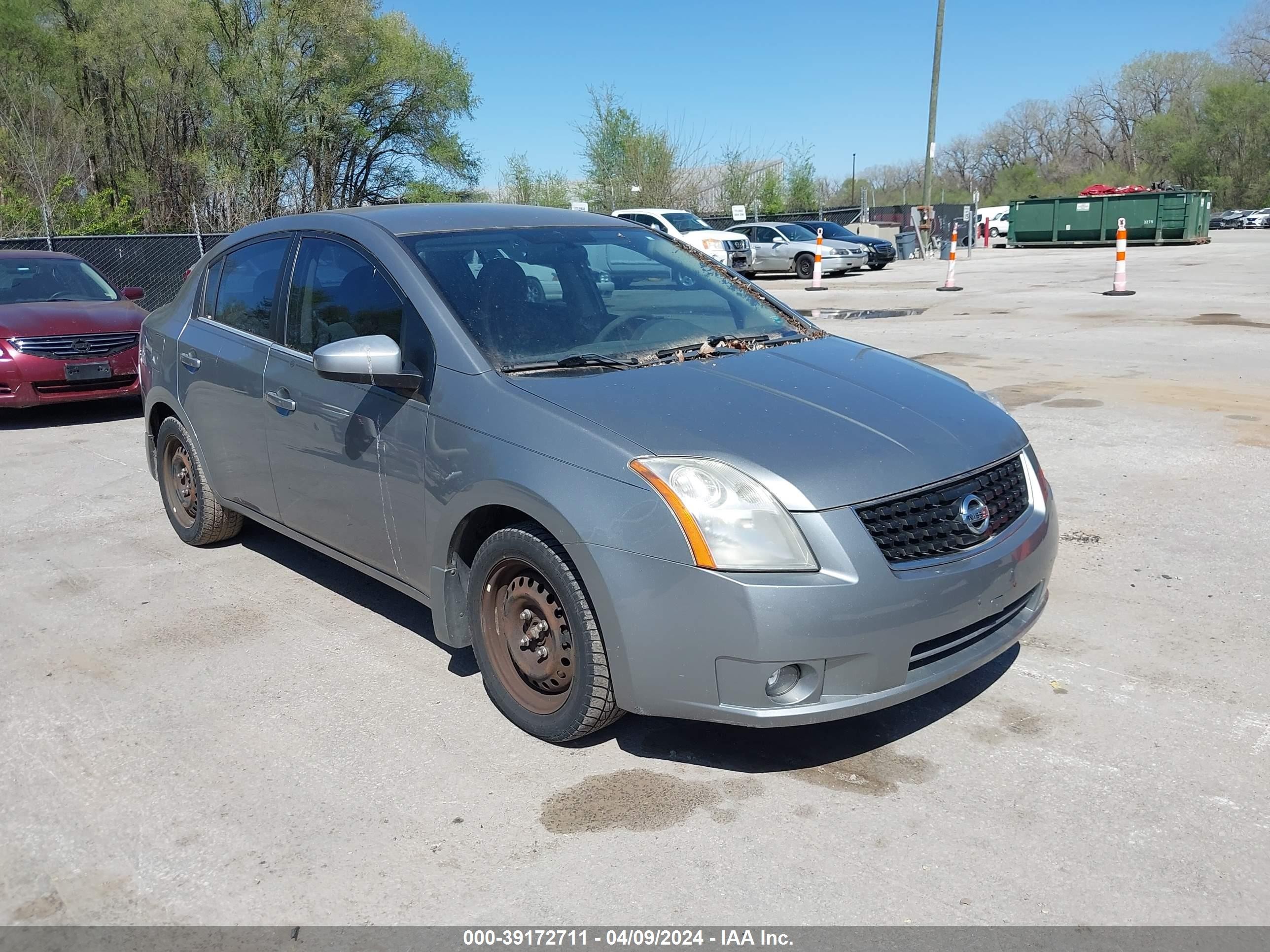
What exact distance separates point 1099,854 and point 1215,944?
0.39 meters

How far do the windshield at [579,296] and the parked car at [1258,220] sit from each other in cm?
6384

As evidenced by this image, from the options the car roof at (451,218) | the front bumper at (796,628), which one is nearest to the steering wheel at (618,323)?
the car roof at (451,218)

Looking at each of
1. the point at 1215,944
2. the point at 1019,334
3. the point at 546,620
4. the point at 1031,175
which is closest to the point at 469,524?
the point at 546,620

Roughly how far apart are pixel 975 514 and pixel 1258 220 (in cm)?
6631

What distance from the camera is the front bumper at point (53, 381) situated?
9.25m

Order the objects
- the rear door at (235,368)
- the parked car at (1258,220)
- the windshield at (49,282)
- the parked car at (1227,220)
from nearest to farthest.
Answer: the rear door at (235,368)
the windshield at (49,282)
the parked car at (1258,220)
the parked car at (1227,220)

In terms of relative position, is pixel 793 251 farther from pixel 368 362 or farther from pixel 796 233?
pixel 368 362

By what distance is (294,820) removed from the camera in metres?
3.24

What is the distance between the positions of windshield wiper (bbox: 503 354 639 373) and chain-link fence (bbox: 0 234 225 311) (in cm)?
1469

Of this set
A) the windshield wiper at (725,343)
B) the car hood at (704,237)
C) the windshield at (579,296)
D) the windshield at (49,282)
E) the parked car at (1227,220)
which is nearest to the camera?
the windshield at (579,296)

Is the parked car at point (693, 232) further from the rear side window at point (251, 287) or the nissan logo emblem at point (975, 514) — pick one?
the nissan logo emblem at point (975, 514)

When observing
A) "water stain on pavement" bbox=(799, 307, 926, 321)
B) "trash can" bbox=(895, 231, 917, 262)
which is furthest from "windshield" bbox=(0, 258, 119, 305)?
"trash can" bbox=(895, 231, 917, 262)

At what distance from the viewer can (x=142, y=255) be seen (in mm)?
17125

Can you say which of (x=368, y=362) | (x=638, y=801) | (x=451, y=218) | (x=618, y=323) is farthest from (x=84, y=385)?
(x=638, y=801)
